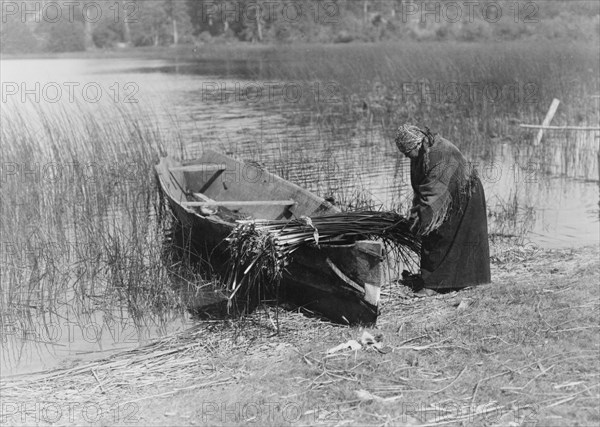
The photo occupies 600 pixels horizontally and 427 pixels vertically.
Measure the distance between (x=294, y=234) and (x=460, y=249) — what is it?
141 centimetres

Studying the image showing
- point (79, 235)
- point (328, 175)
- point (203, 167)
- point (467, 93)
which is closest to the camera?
point (79, 235)

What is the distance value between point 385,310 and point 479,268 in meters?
0.91

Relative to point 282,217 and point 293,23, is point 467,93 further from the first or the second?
point 293,23

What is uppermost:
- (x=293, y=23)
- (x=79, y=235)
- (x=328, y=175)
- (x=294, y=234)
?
(x=293, y=23)

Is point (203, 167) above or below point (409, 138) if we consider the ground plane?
below

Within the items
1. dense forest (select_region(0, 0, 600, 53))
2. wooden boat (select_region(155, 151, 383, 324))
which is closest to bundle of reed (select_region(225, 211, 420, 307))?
wooden boat (select_region(155, 151, 383, 324))

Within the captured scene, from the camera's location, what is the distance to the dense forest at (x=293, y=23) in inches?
1414

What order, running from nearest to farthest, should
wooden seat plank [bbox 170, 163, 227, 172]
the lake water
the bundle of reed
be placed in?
the bundle of reed
the lake water
wooden seat plank [bbox 170, 163, 227, 172]

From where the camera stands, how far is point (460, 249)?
630cm

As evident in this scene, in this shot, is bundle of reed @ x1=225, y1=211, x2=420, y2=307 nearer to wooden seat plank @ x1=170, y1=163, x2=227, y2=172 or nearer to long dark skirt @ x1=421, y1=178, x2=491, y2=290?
long dark skirt @ x1=421, y1=178, x2=491, y2=290

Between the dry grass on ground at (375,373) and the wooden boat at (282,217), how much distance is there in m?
0.23

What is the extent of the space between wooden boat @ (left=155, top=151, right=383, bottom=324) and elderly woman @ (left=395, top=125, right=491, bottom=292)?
1.77ft

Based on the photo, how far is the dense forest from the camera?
118 ft

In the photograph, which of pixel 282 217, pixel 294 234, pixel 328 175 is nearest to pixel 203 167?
pixel 328 175
